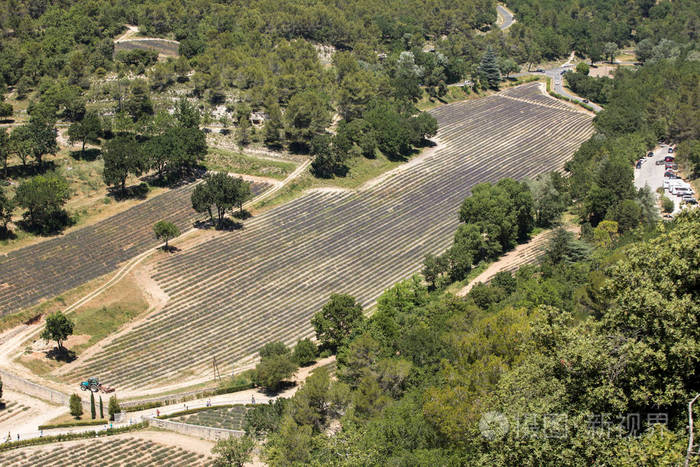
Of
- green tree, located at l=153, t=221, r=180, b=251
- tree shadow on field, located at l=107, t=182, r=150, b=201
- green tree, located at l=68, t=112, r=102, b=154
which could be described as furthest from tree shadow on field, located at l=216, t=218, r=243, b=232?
green tree, located at l=68, t=112, r=102, b=154

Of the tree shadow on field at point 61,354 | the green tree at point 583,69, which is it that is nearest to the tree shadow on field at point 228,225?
the tree shadow on field at point 61,354

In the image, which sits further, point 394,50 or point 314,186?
point 394,50

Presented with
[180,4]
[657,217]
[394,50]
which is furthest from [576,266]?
[180,4]

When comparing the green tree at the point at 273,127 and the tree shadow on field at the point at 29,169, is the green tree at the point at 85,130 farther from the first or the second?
the green tree at the point at 273,127

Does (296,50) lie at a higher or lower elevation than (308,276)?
higher

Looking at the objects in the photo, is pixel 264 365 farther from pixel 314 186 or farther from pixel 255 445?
pixel 314 186

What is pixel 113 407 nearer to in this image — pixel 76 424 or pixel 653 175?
pixel 76 424

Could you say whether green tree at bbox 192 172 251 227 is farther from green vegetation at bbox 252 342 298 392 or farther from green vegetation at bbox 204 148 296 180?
green vegetation at bbox 252 342 298 392
